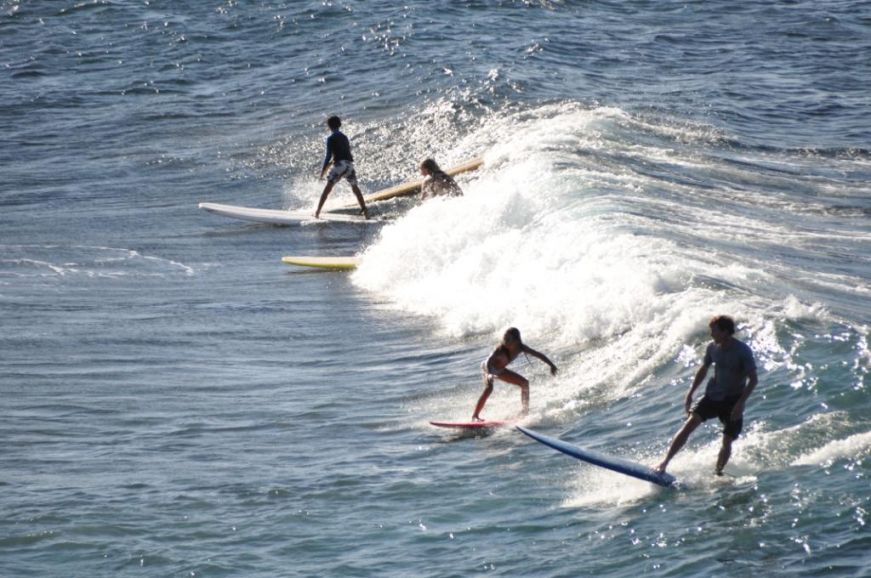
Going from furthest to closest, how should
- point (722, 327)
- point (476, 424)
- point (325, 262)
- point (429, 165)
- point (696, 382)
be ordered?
point (429, 165) → point (325, 262) → point (476, 424) → point (696, 382) → point (722, 327)

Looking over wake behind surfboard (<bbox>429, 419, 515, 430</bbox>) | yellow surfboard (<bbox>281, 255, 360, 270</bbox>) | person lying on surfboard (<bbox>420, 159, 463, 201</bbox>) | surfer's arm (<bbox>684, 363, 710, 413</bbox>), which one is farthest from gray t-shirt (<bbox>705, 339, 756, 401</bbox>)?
person lying on surfboard (<bbox>420, 159, 463, 201</bbox>)

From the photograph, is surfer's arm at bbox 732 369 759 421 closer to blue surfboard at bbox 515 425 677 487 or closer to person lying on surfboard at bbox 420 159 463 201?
blue surfboard at bbox 515 425 677 487

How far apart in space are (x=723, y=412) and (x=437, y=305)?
747 centimetres

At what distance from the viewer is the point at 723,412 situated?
9.80 metres

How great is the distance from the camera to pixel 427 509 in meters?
10.1

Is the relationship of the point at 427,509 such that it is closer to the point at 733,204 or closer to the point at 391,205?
the point at 733,204

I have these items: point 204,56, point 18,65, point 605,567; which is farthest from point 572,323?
point 18,65

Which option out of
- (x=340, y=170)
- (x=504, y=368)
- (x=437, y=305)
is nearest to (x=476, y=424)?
(x=504, y=368)

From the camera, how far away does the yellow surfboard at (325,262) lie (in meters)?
19.3

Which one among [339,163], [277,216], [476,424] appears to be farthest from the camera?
[277,216]

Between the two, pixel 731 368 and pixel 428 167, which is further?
pixel 428 167

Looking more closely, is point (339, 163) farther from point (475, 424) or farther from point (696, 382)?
point (696, 382)

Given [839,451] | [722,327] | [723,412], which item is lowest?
[839,451]

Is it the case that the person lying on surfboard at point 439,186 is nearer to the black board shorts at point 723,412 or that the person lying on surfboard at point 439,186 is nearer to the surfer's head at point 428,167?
the surfer's head at point 428,167
